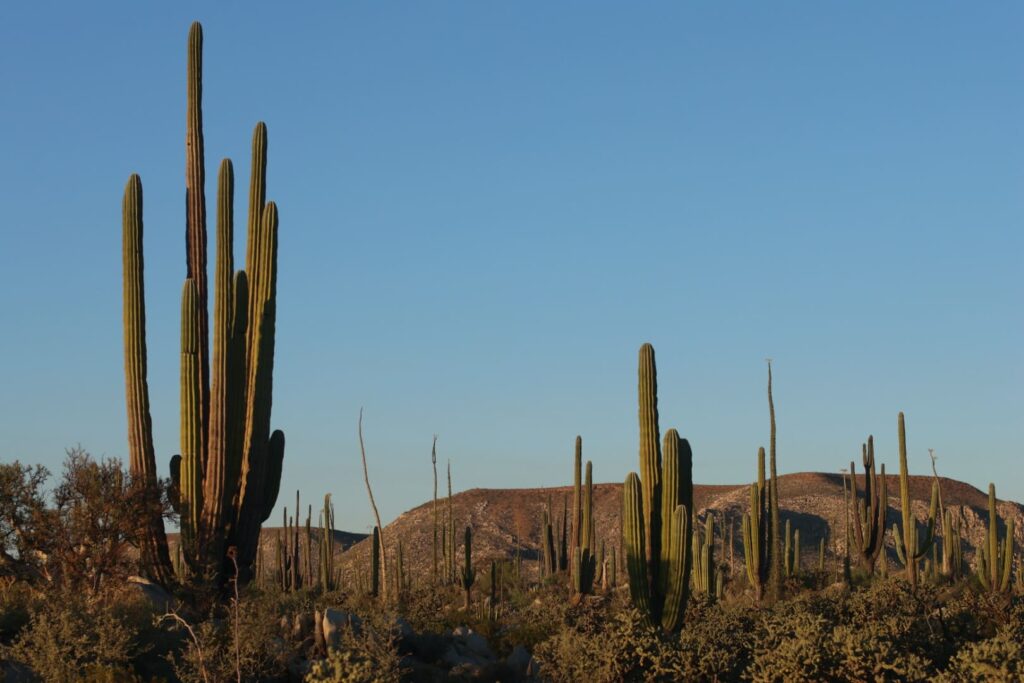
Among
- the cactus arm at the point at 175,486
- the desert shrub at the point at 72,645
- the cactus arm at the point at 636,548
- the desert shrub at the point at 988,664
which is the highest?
the cactus arm at the point at 175,486

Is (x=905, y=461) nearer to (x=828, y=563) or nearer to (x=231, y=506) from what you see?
(x=231, y=506)

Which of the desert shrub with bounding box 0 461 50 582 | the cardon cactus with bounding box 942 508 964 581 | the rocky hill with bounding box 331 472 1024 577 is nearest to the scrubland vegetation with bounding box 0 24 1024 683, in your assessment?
the desert shrub with bounding box 0 461 50 582

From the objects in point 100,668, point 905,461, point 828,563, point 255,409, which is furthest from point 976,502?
point 100,668

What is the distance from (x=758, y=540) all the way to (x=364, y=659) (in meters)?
12.9

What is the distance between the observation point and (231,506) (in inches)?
813

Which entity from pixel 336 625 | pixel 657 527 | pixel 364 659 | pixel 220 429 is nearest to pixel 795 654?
pixel 657 527

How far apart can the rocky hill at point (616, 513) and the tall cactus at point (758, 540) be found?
1275 inches

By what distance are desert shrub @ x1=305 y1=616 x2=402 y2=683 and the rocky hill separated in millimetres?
44579

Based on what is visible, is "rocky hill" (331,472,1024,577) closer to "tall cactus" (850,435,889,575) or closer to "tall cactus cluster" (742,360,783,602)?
"tall cactus" (850,435,889,575)

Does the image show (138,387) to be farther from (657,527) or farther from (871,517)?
(871,517)

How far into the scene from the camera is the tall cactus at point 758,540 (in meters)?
26.3

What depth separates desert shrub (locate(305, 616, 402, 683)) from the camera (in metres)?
13.3

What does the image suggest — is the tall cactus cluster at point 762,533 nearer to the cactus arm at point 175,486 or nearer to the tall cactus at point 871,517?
the tall cactus at point 871,517

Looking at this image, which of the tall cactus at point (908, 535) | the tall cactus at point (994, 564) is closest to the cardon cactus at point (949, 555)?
the tall cactus at point (908, 535)
